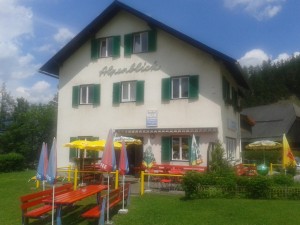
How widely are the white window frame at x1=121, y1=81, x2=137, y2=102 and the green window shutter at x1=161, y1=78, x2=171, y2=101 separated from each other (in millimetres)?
1796

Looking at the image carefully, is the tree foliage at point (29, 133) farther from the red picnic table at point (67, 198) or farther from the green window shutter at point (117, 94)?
the red picnic table at point (67, 198)

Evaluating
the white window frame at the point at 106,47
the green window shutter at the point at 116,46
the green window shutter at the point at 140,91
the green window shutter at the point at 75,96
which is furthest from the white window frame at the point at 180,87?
the green window shutter at the point at 75,96

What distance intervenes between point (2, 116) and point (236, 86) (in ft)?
113

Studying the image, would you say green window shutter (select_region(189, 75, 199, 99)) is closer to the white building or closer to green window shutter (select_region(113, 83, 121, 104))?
the white building

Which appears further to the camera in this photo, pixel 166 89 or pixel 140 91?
pixel 140 91

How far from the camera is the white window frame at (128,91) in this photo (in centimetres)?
2102

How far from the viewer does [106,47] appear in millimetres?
22219

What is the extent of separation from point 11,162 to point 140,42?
14398 millimetres

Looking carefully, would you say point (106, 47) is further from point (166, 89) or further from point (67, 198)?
point (67, 198)

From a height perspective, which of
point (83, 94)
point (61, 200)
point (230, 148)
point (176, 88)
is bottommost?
point (61, 200)

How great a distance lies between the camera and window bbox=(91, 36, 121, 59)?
71.1ft

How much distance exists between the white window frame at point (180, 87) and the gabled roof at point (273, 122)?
74.9 feet

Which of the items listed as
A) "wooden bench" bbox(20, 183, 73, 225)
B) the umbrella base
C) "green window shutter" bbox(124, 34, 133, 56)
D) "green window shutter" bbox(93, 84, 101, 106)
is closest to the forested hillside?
"green window shutter" bbox(124, 34, 133, 56)

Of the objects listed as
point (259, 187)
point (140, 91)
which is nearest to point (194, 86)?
point (140, 91)
